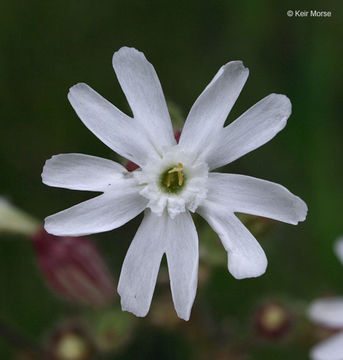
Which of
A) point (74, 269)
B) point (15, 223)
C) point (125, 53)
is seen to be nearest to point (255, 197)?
point (125, 53)

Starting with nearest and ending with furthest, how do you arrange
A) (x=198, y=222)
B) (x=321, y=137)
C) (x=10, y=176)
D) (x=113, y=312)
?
(x=198, y=222) → (x=113, y=312) → (x=321, y=137) → (x=10, y=176)

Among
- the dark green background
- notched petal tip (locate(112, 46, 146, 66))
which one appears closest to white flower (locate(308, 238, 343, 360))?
the dark green background

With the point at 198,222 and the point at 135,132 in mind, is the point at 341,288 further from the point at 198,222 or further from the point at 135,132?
the point at 135,132

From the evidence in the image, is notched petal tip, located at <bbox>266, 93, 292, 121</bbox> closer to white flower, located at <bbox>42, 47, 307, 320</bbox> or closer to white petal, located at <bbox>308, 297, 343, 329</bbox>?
white flower, located at <bbox>42, 47, 307, 320</bbox>

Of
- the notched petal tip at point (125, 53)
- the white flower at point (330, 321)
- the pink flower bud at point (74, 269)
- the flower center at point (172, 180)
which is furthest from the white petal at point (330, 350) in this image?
the notched petal tip at point (125, 53)

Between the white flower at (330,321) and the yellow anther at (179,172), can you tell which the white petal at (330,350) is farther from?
the yellow anther at (179,172)

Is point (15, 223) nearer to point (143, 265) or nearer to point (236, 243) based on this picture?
point (143, 265)

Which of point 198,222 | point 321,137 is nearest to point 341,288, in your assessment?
point 321,137

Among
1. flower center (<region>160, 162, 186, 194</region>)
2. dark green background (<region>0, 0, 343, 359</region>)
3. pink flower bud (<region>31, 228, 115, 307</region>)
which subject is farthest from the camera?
dark green background (<region>0, 0, 343, 359</region>)
